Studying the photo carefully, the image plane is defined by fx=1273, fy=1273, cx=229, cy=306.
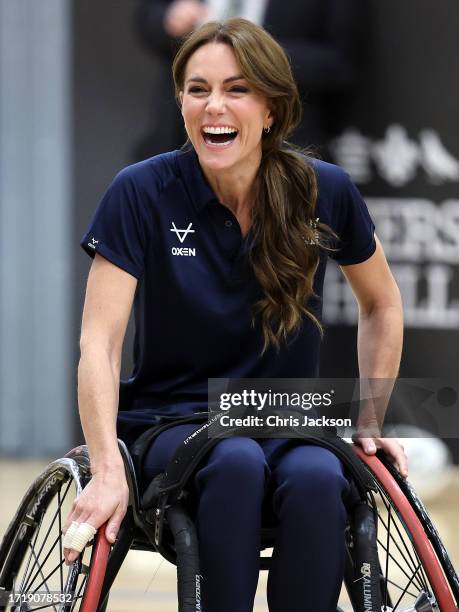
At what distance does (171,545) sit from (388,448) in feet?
1.29

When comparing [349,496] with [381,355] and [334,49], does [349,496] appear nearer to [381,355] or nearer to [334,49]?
[381,355]

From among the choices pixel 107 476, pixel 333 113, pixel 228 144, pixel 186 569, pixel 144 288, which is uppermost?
pixel 333 113

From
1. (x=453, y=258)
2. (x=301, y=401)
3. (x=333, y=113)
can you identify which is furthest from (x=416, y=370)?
(x=301, y=401)

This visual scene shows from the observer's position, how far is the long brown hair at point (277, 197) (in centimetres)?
202

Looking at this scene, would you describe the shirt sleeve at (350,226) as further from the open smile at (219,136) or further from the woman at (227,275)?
the open smile at (219,136)

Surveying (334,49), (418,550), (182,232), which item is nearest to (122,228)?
(182,232)

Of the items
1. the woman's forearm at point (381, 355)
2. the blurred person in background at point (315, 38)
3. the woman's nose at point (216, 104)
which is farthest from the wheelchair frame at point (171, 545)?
the blurred person in background at point (315, 38)

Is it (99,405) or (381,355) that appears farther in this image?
(381,355)

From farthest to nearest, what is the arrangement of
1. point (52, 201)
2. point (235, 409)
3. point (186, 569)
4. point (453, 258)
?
1. point (52, 201)
2. point (453, 258)
3. point (235, 409)
4. point (186, 569)

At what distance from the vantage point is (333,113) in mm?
4137

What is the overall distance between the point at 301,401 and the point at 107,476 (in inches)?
14.0

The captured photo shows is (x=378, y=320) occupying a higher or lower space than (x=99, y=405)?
higher

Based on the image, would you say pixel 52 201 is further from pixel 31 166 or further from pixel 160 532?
pixel 160 532

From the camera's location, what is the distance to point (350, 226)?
2.18 m
